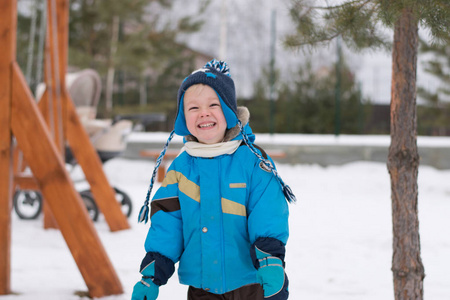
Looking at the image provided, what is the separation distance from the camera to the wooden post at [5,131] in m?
2.54

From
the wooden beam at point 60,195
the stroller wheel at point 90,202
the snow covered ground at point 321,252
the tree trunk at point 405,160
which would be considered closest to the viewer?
the tree trunk at point 405,160

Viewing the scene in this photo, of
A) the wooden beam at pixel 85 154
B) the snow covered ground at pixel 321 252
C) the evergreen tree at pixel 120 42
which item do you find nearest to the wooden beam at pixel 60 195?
the snow covered ground at pixel 321 252

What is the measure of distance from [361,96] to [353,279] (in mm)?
8648

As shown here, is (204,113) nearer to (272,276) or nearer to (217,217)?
(217,217)

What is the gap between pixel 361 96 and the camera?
1102cm

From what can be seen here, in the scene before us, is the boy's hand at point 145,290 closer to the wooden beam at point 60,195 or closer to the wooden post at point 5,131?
the wooden beam at point 60,195

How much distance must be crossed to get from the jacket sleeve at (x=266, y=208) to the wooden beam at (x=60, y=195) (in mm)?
1251

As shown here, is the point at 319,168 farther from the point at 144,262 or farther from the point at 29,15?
the point at 29,15

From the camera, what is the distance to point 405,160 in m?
1.95

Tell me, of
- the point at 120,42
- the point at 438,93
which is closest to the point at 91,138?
the point at 120,42

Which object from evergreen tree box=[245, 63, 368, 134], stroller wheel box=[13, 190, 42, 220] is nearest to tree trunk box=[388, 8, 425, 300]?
stroller wheel box=[13, 190, 42, 220]

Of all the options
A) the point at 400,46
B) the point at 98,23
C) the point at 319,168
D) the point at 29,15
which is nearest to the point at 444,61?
the point at 319,168

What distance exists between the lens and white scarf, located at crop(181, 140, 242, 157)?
5.12 ft

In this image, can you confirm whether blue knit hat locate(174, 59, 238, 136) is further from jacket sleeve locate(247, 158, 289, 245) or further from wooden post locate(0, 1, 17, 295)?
wooden post locate(0, 1, 17, 295)
